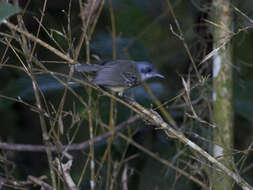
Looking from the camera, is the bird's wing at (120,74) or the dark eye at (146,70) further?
the dark eye at (146,70)

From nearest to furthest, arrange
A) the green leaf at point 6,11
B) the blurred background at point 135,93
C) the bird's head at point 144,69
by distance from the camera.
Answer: the green leaf at point 6,11
the blurred background at point 135,93
the bird's head at point 144,69

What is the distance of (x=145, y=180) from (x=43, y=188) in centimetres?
146

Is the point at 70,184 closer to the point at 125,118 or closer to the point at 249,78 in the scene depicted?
the point at 125,118

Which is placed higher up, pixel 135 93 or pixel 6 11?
pixel 6 11

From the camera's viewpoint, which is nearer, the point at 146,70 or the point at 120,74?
the point at 120,74

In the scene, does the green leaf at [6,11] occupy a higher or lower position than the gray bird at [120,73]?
higher

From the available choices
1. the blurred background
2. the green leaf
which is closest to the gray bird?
the blurred background

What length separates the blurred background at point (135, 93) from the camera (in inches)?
125

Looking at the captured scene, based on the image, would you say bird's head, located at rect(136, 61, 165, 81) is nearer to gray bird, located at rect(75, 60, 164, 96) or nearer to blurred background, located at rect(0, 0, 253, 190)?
gray bird, located at rect(75, 60, 164, 96)

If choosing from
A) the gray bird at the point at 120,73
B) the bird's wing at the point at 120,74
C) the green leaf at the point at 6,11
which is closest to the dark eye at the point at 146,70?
the gray bird at the point at 120,73

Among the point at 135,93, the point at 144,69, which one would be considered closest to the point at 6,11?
the point at 135,93

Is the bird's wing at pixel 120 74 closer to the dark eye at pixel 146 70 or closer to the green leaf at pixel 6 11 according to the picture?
the dark eye at pixel 146 70

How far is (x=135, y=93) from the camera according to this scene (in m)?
3.51

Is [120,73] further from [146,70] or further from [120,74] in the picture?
[146,70]
